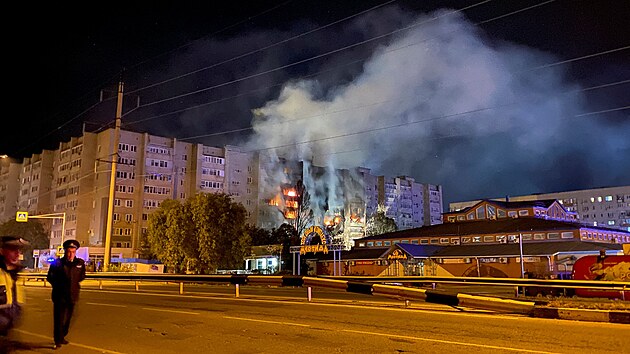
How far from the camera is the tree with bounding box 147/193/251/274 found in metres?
56.1

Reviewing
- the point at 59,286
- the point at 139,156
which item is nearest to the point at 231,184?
the point at 139,156

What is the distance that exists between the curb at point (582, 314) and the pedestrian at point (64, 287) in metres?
12.3

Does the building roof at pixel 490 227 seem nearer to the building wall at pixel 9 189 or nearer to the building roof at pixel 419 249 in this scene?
the building roof at pixel 419 249

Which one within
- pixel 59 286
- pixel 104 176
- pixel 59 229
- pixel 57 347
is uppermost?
pixel 104 176

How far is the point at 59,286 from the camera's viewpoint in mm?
9500

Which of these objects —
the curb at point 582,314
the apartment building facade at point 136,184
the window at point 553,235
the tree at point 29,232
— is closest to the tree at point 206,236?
the apartment building facade at point 136,184

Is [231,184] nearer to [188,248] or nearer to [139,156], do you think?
[139,156]

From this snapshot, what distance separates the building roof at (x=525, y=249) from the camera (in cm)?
4769

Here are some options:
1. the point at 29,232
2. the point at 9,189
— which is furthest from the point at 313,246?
the point at 9,189

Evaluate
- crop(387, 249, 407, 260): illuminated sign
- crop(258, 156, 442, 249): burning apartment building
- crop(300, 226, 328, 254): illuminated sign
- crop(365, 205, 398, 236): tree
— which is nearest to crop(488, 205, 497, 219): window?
crop(387, 249, 407, 260): illuminated sign

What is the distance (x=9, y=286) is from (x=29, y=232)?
109963 millimetres

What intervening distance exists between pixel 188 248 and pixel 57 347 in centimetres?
4924

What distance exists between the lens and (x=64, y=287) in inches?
374

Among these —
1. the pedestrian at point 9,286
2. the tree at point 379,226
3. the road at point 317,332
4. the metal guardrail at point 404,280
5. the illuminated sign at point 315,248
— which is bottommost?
the road at point 317,332
